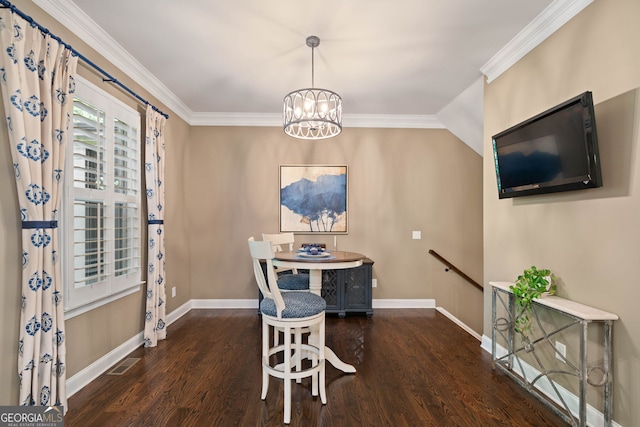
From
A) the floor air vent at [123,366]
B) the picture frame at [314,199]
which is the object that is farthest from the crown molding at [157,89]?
the floor air vent at [123,366]

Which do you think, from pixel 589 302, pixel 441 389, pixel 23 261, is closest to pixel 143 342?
pixel 23 261

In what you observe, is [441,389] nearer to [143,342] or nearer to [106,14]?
[143,342]

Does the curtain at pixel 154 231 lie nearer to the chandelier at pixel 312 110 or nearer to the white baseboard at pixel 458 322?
the chandelier at pixel 312 110

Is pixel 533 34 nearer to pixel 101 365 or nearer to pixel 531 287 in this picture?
pixel 531 287

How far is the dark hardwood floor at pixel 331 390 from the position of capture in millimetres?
1919

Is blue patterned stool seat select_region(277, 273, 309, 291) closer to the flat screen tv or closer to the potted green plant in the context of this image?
the potted green plant

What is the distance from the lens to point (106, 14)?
220 centimetres

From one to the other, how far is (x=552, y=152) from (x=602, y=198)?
414 mm

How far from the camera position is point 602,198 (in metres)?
1.81

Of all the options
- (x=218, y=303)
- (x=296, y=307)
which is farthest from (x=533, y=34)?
(x=218, y=303)

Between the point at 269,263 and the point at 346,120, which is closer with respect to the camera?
the point at 269,263

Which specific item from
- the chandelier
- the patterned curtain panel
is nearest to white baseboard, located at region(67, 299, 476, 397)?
the patterned curtain panel

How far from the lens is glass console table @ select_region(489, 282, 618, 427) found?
1704 mm

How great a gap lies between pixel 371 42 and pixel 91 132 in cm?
234
